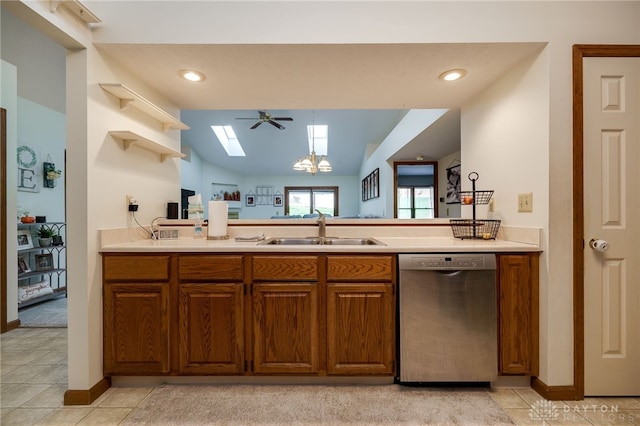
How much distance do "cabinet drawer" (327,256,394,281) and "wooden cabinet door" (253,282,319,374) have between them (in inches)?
5.9

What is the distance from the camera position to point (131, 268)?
166 cm

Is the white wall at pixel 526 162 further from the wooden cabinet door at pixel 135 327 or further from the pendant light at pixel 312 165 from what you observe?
the pendant light at pixel 312 165

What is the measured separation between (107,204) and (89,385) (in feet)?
3.36

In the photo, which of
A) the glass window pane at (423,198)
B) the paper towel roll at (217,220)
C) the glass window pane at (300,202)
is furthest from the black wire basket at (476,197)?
the glass window pane at (300,202)

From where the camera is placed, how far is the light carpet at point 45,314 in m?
2.72

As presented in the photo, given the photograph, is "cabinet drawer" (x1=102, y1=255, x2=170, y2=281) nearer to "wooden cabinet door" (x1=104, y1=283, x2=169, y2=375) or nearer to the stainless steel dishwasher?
"wooden cabinet door" (x1=104, y1=283, x2=169, y2=375)

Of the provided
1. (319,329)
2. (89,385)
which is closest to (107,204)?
(89,385)

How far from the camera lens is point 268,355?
1.66 meters

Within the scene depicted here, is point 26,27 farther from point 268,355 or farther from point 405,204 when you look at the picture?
point 405,204

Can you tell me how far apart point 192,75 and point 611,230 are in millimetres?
2735

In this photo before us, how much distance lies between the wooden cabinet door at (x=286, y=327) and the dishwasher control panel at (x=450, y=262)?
578 millimetres

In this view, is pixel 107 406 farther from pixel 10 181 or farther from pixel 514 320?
pixel 10 181

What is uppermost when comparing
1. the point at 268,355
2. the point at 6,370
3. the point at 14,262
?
the point at 14,262

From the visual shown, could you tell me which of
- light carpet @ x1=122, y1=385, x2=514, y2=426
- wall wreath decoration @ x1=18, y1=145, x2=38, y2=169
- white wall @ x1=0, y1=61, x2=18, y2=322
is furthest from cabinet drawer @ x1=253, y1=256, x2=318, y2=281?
wall wreath decoration @ x1=18, y1=145, x2=38, y2=169
